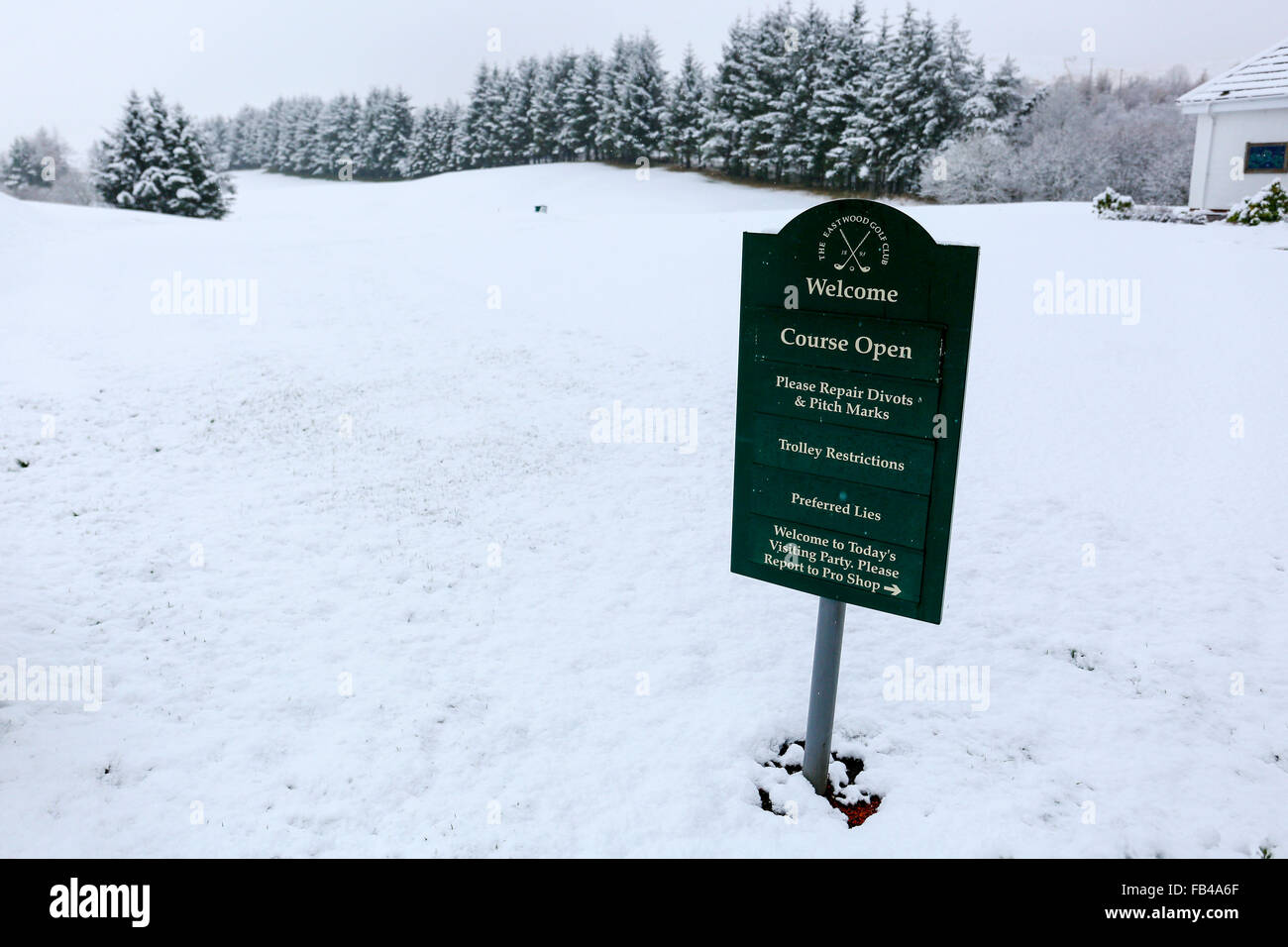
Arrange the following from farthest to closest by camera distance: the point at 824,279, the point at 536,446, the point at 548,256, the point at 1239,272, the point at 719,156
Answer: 1. the point at 719,156
2. the point at 548,256
3. the point at 1239,272
4. the point at 536,446
5. the point at 824,279

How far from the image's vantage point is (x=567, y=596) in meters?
8.74

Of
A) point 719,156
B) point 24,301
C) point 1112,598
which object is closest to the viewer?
point 1112,598

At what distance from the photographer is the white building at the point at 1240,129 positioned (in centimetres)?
2703

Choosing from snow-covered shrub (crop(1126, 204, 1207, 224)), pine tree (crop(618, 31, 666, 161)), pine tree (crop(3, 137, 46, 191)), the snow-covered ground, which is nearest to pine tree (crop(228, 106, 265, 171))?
pine tree (crop(3, 137, 46, 191))

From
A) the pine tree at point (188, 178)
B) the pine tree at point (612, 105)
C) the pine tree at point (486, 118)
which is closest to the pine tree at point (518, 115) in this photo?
the pine tree at point (486, 118)

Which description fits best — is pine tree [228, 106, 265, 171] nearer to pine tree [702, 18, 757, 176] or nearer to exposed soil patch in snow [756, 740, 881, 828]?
pine tree [702, 18, 757, 176]

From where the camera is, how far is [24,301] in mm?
17266

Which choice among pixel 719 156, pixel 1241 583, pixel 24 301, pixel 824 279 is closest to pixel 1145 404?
pixel 1241 583

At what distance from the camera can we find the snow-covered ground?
19.0 feet

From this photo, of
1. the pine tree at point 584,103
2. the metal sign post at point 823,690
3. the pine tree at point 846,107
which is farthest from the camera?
the pine tree at point 584,103

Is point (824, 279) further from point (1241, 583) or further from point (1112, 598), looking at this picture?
point (1241, 583)

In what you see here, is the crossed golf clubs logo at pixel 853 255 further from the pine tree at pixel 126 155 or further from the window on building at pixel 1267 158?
the pine tree at pixel 126 155
